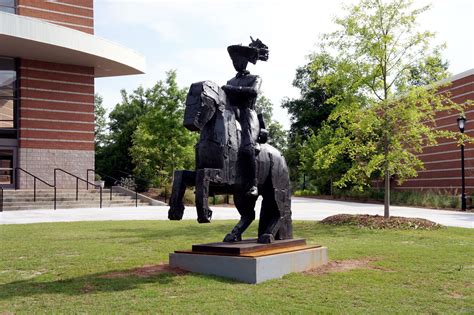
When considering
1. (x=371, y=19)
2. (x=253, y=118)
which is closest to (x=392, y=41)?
(x=371, y=19)

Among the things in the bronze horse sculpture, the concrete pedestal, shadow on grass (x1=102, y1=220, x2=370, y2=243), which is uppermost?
the bronze horse sculpture

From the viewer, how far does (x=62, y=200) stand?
978 inches

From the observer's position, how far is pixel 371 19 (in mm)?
16922

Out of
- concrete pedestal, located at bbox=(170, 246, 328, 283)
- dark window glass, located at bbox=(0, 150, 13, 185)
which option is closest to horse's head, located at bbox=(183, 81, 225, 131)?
concrete pedestal, located at bbox=(170, 246, 328, 283)

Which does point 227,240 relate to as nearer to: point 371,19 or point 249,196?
point 249,196

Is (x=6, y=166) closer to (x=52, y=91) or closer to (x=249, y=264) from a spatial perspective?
(x=52, y=91)

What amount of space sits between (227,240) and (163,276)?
117 cm

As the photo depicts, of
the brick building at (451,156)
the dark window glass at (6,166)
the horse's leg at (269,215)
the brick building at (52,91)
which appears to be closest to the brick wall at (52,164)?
the brick building at (52,91)

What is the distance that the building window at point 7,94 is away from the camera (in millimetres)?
28297

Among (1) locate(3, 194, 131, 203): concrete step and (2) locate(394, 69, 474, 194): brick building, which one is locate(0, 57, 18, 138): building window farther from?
(2) locate(394, 69, 474, 194): brick building

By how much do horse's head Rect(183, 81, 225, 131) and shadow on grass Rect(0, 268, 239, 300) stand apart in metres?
2.10

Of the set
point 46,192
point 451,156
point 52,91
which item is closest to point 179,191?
point 46,192

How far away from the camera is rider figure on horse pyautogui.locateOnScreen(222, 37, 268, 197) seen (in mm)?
7594

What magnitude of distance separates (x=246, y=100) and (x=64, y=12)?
25185mm
